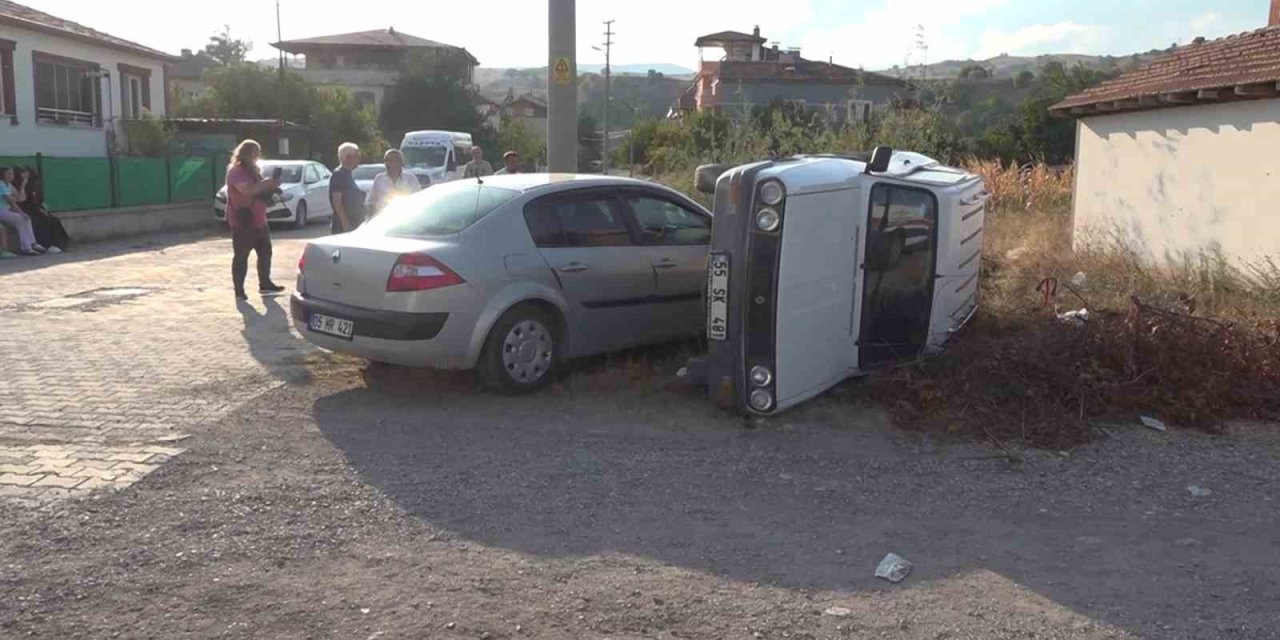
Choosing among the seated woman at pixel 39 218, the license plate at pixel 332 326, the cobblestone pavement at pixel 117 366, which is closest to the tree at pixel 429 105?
the seated woman at pixel 39 218

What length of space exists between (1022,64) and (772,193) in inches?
5290

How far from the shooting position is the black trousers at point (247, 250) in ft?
39.4

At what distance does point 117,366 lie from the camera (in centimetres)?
877

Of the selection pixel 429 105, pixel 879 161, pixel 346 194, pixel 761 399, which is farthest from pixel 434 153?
pixel 429 105

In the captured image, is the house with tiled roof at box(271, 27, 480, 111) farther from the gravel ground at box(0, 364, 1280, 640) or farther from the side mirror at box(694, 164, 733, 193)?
the gravel ground at box(0, 364, 1280, 640)

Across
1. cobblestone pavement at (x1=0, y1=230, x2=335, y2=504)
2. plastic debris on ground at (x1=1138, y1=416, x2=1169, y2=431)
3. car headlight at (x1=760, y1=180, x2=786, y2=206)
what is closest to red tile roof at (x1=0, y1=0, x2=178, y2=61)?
cobblestone pavement at (x1=0, y1=230, x2=335, y2=504)

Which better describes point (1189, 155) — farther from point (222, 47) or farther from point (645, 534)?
point (222, 47)

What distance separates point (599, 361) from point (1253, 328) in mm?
4779

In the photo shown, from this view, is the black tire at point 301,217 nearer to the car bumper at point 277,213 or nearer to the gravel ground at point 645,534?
the car bumper at point 277,213

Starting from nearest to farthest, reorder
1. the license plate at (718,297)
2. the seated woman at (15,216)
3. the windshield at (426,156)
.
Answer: the license plate at (718,297) < the seated woman at (15,216) < the windshield at (426,156)

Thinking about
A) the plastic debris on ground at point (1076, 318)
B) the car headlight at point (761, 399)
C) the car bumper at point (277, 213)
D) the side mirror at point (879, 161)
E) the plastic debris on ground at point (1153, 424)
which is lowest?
the plastic debris on ground at point (1153, 424)

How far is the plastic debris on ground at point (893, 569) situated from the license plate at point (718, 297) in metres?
2.29

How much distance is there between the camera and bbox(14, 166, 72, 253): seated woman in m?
18.3

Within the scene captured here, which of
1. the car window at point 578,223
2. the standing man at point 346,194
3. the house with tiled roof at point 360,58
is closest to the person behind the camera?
the car window at point 578,223
